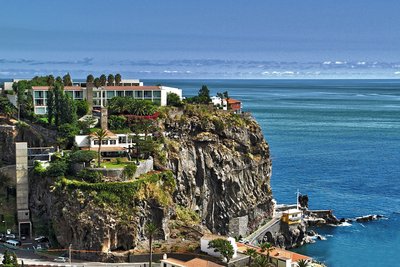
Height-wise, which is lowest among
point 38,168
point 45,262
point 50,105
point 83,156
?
point 45,262

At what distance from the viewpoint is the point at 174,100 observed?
115 meters

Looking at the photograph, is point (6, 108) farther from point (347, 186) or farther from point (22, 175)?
point (347, 186)

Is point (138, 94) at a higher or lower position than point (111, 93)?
lower

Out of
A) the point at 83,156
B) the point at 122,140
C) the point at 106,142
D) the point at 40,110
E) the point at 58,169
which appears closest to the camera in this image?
the point at 83,156

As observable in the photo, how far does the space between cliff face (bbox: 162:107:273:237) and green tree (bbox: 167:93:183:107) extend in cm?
571

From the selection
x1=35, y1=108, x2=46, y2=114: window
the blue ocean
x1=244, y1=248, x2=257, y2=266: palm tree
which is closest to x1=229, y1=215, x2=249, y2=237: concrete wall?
the blue ocean

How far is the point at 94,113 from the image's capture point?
110188mm

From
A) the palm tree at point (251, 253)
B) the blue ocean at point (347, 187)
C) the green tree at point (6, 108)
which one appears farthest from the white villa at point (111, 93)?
the palm tree at point (251, 253)

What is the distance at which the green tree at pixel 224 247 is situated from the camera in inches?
2992

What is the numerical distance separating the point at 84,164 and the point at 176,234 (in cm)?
1488

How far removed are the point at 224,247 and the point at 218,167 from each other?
30208mm

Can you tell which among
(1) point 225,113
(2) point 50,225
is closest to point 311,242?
(1) point 225,113

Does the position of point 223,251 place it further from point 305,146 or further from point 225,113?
point 305,146

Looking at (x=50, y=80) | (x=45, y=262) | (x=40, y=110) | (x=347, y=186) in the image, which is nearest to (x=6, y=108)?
(x=40, y=110)
